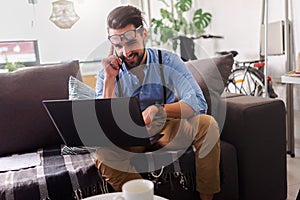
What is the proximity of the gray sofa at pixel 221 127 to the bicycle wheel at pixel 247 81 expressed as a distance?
0.88 metres

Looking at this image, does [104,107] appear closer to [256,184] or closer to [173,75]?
[173,75]

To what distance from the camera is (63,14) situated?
3.95 meters

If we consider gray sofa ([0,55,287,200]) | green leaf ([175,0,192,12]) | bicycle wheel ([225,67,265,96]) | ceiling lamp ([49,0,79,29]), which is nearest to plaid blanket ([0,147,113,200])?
gray sofa ([0,55,287,200])

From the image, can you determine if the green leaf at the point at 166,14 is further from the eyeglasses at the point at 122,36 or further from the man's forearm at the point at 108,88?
the man's forearm at the point at 108,88

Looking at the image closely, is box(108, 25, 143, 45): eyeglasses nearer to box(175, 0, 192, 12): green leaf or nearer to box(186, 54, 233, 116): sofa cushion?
box(186, 54, 233, 116): sofa cushion

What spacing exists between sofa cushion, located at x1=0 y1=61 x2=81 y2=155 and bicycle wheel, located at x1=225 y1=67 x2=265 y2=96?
141cm

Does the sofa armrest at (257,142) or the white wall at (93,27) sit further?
the white wall at (93,27)

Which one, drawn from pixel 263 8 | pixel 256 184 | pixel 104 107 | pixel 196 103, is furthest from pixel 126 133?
pixel 263 8

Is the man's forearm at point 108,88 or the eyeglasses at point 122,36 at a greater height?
the eyeglasses at point 122,36

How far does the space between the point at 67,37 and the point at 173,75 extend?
110 inches

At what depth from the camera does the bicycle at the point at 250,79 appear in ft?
8.54

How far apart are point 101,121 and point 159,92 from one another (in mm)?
429

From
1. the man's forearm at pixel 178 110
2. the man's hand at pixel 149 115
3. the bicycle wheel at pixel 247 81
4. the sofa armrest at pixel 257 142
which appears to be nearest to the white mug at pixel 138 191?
the man's hand at pixel 149 115

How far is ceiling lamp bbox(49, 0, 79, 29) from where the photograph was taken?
12.8 ft
